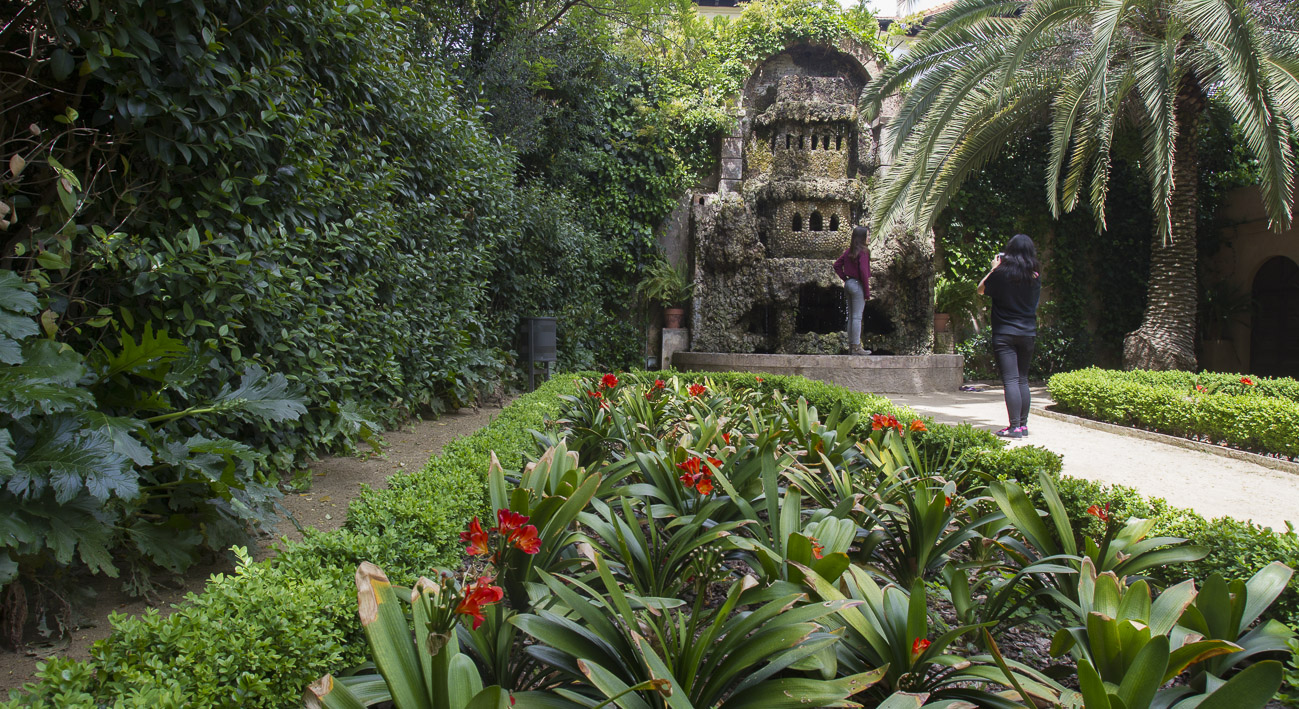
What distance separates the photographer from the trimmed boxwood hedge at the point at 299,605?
124 centimetres

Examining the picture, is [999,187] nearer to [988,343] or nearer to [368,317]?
[988,343]

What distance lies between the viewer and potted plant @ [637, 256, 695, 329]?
11.4m

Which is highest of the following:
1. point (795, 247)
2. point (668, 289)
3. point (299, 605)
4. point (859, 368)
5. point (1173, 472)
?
point (795, 247)

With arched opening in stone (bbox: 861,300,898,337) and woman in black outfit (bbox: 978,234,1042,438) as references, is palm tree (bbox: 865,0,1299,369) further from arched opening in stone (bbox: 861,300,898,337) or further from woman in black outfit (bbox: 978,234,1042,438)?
arched opening in stone (bbox: 861,300,898,337)

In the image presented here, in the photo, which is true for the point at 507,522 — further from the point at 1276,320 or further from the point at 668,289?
the point at 1276,320

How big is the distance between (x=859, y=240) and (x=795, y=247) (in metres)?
1.64

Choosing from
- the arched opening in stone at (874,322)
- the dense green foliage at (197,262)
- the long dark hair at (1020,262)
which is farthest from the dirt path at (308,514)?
the arched opening in stone at (874,322)

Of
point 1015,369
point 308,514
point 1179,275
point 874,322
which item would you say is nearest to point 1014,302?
point 1015,369

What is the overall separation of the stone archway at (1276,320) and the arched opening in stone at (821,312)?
27.4ft

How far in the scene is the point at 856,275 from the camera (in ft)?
32.3

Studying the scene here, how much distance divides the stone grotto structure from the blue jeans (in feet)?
1.04

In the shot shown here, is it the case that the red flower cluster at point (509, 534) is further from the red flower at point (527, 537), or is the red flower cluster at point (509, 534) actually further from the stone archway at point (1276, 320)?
the stone archway at point (1276, 320)

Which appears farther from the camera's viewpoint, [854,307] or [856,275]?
[854,307]

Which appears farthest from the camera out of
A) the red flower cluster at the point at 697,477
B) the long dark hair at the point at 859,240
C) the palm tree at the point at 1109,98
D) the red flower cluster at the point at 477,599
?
the long dark hair at the point at 859,240
